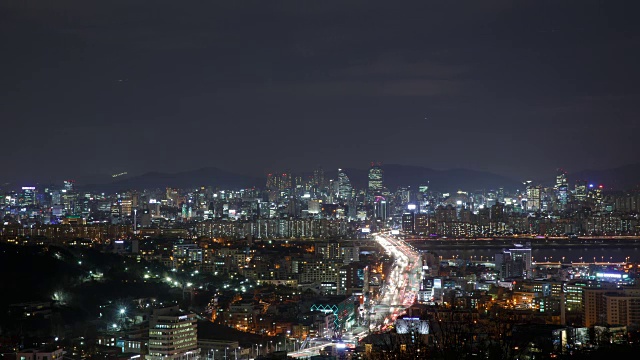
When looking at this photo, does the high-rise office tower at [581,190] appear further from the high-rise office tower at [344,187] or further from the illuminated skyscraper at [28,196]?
the illuminated skyscraper at [28,196]

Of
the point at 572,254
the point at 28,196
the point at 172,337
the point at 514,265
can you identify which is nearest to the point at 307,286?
the point at 514,265

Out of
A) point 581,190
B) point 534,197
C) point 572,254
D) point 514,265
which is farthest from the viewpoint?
point 534,197

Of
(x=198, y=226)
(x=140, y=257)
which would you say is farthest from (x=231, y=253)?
(x=198, y=226)

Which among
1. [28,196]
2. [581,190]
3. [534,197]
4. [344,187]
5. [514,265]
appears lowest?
[514,265]

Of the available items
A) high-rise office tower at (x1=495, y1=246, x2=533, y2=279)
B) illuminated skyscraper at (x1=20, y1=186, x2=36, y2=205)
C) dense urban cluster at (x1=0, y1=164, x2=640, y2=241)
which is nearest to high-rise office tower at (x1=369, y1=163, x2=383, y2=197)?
dense urban cluster at (x1=0, y1=164, x2=640, y2=241)

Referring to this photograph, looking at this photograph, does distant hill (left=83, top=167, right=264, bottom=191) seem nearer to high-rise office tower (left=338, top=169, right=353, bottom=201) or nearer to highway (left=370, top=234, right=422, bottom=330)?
high-rise office tower (left=338, top=169, right=353, bottom=201)

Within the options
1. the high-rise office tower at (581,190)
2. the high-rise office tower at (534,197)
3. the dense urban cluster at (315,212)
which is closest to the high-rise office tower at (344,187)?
the dense urban cluster at (315,212)

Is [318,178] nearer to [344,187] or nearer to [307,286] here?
[344,187]
